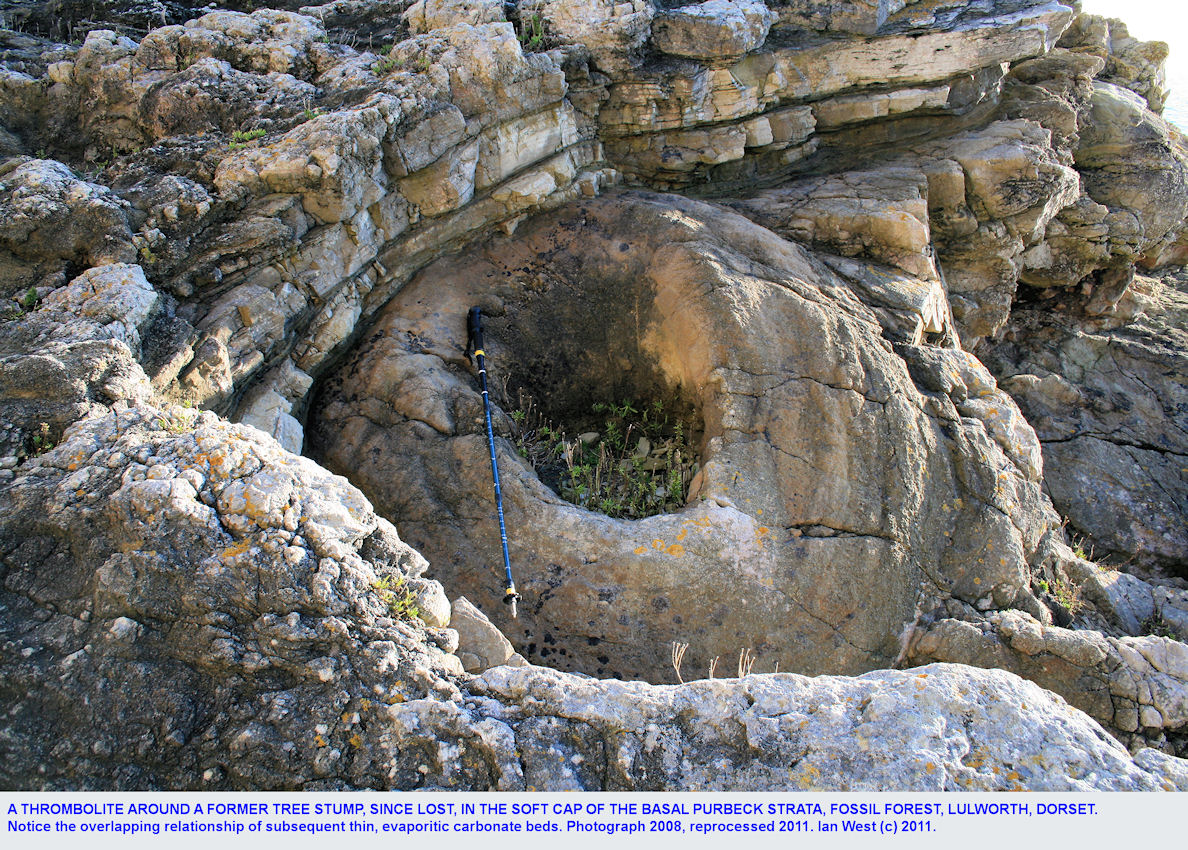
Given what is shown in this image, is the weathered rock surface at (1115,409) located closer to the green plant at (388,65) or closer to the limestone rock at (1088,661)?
the limestone rock at (1088,661)

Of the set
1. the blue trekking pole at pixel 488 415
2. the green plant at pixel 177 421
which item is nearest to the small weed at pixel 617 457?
the blue trekking pole at pixel 488 415

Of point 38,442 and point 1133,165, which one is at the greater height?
point 1133,165

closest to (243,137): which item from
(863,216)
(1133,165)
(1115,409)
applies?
(863,216)

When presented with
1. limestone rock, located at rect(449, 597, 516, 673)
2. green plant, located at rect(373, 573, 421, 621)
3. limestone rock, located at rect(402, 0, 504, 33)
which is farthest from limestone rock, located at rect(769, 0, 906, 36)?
green plant, located at rect(373, 573, 421, 621)

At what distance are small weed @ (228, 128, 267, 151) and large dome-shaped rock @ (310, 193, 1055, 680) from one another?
177 centimetres

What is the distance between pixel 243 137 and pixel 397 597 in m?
4.64

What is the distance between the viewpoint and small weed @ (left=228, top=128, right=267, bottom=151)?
6172mm

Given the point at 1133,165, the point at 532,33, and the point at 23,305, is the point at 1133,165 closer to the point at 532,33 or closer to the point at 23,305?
the point at 532,33

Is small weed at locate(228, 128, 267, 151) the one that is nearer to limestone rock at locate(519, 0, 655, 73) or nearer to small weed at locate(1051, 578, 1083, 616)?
limestone rock at locate(519, 0, 655, 73)

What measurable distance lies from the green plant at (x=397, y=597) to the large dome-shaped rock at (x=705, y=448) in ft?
6.38

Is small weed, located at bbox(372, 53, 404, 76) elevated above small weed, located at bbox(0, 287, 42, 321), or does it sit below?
above

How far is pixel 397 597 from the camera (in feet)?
11.7
